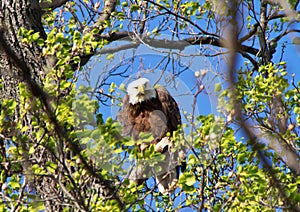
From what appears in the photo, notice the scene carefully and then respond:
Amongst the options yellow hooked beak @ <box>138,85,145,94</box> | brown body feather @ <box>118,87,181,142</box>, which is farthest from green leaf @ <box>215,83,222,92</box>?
brown body feather @ <box>118,87,181,142</box>

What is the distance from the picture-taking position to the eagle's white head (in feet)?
13.5

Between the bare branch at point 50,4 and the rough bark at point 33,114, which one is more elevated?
the bare branch at point 50,4

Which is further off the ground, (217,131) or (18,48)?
(18,48)

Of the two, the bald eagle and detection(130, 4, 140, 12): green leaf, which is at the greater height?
detection(130, 4, 140, 12): green leaf

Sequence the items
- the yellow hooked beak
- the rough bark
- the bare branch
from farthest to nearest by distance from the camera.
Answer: the bare branch → the yellow hooked beak → the rough bark

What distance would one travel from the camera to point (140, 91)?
4.52 meters

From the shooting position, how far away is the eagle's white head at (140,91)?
13.5 feet

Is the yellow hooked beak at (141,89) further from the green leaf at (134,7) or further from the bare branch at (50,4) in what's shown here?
the bare branch at (50,4)

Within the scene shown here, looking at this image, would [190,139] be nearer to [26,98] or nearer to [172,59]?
[172,59]

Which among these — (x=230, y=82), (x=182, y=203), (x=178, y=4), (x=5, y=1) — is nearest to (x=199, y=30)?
(x=178, y=4)

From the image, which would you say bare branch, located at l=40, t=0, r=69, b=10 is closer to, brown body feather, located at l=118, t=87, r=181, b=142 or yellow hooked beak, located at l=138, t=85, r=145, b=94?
brown body feather, located at l=118, t=87, r=181, b=142

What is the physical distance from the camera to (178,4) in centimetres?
578

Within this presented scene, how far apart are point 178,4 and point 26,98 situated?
303 cm

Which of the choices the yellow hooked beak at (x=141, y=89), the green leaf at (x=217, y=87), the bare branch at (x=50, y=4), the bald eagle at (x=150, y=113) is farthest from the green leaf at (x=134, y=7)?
the green leaf at (x=217, y=87)
